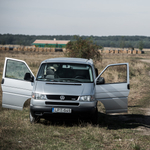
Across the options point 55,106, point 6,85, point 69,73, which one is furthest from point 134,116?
point 6,85

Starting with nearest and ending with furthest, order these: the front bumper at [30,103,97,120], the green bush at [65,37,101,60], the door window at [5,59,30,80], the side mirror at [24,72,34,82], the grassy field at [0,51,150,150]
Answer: the grassy field at [0,51,150,150] < the front bumper at [30,103,97,120] < the side mirror at [24,72,34,82] < the door window at [5,59,30,80] < the green bush at [65,37,101,60]

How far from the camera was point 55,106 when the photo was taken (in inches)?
261

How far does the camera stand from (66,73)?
25.6 feet

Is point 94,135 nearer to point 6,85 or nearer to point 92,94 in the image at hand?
point 92,94

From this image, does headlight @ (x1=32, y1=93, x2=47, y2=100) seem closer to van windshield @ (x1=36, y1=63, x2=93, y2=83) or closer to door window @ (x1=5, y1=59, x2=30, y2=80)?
van windshield @ (x1=36, y1=63, x2=93, y2=83)

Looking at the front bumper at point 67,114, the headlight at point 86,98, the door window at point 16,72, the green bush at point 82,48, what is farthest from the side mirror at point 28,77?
the green bush at point 82,48

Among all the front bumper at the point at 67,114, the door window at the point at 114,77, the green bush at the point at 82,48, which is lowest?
the front bumper at the point at 67,114

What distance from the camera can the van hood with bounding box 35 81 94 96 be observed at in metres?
6.68

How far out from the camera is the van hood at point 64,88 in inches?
263

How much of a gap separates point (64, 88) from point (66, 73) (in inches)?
40.1

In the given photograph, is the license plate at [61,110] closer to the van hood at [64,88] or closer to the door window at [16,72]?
the van hood at [64,88]

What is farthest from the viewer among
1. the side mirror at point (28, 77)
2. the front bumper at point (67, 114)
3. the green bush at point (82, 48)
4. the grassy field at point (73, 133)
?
the green bush at point (82, 48)

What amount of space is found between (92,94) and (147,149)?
193 centimetres

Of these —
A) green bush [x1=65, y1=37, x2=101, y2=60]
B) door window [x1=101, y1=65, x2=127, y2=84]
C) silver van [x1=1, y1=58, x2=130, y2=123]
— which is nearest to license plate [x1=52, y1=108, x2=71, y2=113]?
silver van [x1=1, y1=58, x2=130, y2=123]
